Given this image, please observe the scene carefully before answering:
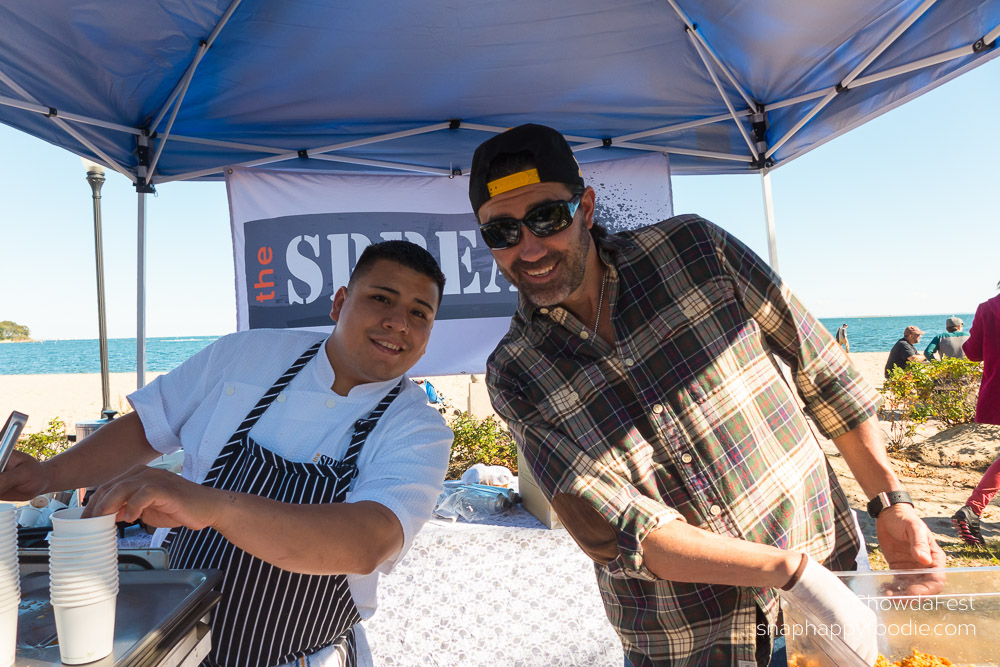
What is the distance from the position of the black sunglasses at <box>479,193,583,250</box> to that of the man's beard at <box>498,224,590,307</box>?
50 mm

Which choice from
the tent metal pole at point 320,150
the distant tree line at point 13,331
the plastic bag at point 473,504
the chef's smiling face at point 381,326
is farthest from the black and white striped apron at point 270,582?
the distant tree line at point 13,331

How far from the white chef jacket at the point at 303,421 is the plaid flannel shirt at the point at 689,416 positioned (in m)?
0.28

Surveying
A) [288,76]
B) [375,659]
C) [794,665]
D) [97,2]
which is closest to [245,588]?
[794,665]

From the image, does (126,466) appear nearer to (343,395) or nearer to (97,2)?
(343,395)

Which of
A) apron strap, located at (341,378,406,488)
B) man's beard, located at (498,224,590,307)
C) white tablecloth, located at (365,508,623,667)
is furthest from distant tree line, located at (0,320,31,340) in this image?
man's beard, located at (498,224,590,307)

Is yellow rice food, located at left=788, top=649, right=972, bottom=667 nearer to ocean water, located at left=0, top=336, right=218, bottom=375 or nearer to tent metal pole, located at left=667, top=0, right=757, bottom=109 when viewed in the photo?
tent metal pole, located at left=667, top=0, right=757, bottom=109

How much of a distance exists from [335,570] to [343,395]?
1.96ft

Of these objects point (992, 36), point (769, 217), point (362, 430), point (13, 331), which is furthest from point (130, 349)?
point (992, 36)

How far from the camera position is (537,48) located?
2.74 m

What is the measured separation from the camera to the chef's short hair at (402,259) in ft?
5.41

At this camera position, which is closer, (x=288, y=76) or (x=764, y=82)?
(x=288, y=76)

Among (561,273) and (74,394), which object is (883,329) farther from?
(561,273)

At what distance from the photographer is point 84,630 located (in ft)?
2.58

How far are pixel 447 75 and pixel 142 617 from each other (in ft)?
8.58
